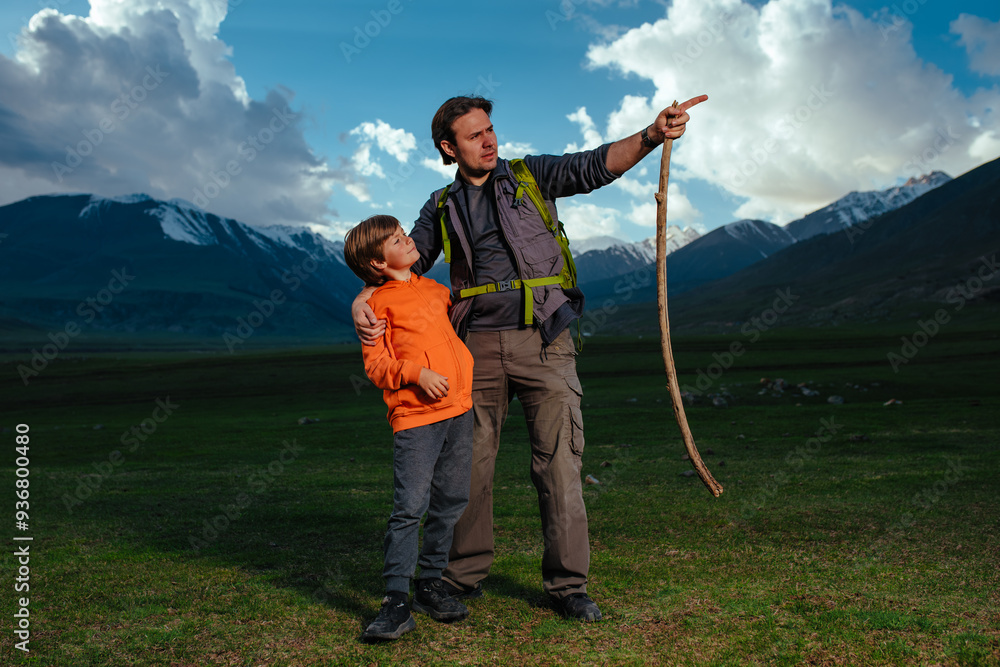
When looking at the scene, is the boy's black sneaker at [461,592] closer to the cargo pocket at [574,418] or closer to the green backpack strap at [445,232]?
the cargo pocket at [574,418]

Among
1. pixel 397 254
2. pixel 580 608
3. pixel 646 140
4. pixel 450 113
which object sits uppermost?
pixel 450 113

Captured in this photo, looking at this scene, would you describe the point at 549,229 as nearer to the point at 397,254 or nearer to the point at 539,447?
the point at 397,254

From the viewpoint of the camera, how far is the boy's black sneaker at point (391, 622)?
3.78 metres

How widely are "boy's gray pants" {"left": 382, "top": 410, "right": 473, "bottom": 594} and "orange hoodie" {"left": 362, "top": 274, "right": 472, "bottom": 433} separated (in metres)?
0.11

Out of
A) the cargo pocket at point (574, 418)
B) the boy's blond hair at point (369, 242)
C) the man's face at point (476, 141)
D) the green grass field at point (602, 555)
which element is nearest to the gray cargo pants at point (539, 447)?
the cargo pocket at point (574, 418)

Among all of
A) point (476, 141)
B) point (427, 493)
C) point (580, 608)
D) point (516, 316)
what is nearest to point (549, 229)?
point (516, 316)

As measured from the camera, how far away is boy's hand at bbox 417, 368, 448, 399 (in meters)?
3.99

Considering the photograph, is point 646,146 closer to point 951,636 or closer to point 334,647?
point 951,636

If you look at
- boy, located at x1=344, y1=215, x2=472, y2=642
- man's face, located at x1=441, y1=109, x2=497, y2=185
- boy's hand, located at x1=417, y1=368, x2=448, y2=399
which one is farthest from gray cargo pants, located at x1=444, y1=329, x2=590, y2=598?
man's face, located at x1=441, y1=109, x2=497, y2=185

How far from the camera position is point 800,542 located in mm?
5758

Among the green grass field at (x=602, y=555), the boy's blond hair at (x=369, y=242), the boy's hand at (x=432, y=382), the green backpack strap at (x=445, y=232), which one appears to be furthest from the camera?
the green backpack strap at (x=445, y=232)

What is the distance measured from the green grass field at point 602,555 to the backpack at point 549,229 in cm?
207

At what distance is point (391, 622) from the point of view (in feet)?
12.6

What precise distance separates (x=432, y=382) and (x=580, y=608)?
1.67 meters
